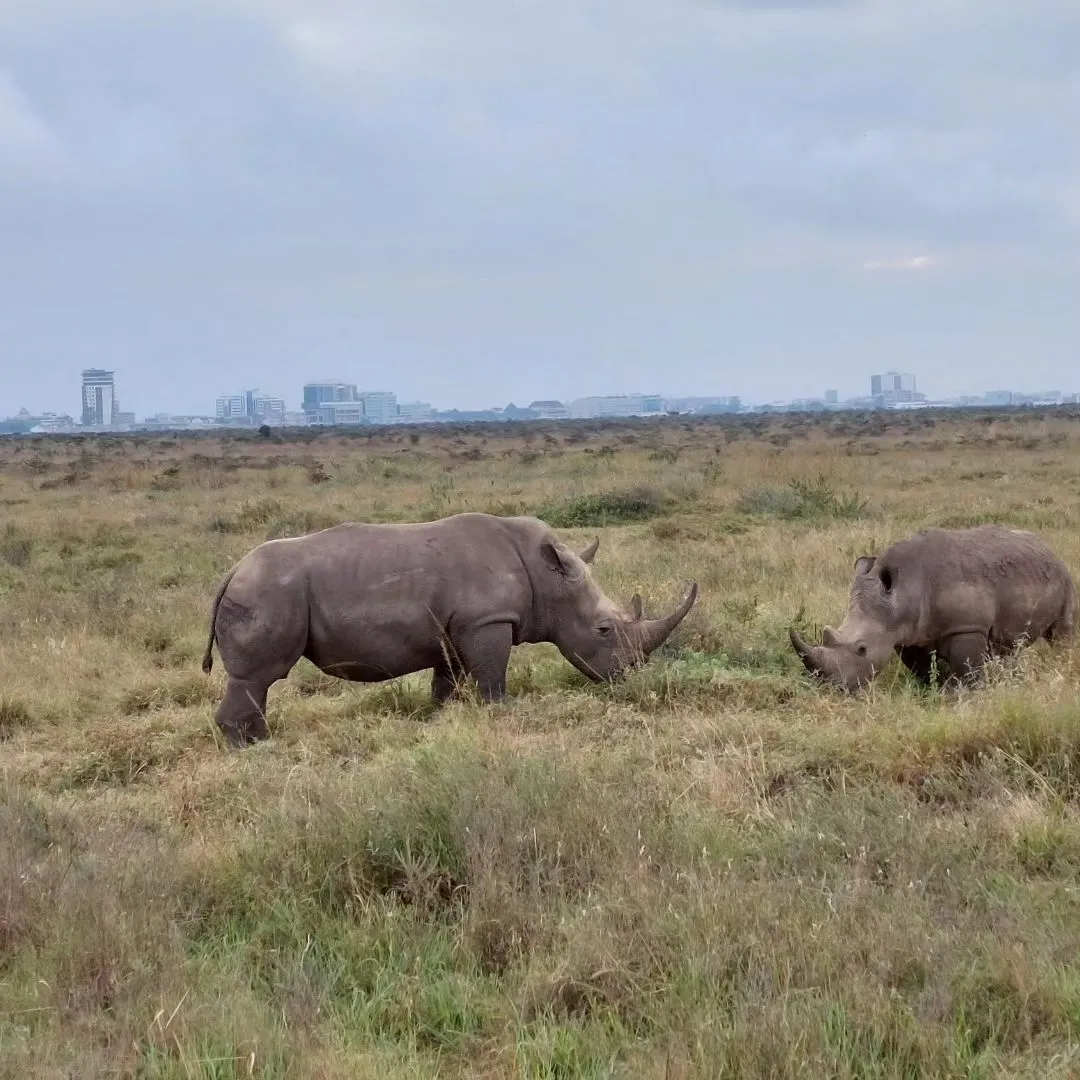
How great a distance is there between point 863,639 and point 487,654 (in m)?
2.32

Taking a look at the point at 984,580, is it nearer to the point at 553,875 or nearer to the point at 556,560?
the point at 556,560

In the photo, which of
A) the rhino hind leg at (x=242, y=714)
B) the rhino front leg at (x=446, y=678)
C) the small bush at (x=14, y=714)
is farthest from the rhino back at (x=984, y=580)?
the small bush at (x=14, y=714)

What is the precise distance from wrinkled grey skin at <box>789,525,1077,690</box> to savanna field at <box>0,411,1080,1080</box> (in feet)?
0.77

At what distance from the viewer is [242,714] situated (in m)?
7.24

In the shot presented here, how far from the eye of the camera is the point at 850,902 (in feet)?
12.9

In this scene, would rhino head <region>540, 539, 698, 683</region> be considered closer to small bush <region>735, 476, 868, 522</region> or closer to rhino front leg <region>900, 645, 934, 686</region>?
rhino front leg <region>900, 645, 934, 686</region>

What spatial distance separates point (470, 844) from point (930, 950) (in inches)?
65.5

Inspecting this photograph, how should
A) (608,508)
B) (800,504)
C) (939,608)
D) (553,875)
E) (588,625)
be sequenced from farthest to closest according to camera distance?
(608,508), (800,504), (588,625), (939,608), (553,875)

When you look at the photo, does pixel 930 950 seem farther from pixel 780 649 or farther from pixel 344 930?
pixel 780 649

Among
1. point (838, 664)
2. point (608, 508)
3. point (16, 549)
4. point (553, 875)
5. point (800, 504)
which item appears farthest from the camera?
point (608, 508)

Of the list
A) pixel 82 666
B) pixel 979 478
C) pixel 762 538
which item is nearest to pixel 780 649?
pixel 82 666

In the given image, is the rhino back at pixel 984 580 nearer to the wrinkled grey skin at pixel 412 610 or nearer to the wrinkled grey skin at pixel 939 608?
the wrinkled grey skin at pixel 939 608

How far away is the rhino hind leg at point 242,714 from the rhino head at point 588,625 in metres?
1.85

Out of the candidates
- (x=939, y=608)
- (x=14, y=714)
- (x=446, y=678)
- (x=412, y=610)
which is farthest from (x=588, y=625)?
(x=14, y=714)
